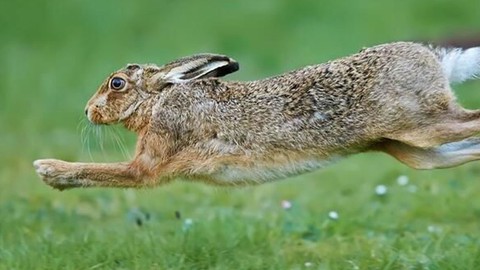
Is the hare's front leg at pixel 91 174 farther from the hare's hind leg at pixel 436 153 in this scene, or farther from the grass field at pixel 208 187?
the hare's hind leg at pixel 436 153

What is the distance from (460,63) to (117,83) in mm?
1956

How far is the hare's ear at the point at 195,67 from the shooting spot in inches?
278

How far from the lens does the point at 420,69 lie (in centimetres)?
658

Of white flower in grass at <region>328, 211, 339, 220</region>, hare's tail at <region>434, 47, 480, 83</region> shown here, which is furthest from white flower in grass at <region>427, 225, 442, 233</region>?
hare's tail at <region>434, 47, 480, 83</region>

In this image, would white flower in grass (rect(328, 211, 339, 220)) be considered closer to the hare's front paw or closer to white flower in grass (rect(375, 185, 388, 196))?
white flower in grass (rect(375, 185, 388, 196))

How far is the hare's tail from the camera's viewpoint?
6.76m

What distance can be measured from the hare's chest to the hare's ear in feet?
2.01

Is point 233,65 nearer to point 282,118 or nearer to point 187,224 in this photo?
point 282,118

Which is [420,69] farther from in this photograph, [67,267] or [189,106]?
[67,267]

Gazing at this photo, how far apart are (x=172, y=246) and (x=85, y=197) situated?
277 cm

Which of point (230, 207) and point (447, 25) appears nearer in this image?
point (230, 207)

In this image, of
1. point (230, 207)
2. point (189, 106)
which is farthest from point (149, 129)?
point (230, 207)

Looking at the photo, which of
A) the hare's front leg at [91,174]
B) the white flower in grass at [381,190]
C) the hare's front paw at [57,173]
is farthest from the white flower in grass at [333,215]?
the hare's front paw at [57,173]

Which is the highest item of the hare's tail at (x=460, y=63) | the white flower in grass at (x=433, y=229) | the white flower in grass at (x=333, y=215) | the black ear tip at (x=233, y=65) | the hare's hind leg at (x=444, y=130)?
the black ear tip at (x=233, y=65)
